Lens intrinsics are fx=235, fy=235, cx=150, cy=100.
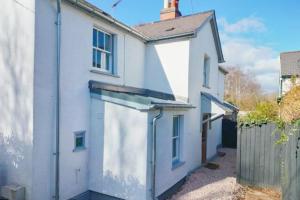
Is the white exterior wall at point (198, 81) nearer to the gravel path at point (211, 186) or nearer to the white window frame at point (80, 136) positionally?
the gravel path at point (211, 186)

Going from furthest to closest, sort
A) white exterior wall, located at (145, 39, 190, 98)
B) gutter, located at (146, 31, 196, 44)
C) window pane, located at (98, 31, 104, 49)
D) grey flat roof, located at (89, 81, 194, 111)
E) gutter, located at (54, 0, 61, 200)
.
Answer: white exterior wall, located at (145, 39, 190, 98), gutter, located at (146, 31, 196, 44), window pane, located at (98, 31, 104, 49), grey flat roof, located at (89, 81, 194, 111), gutter, located at (54, 0, 61, 200)

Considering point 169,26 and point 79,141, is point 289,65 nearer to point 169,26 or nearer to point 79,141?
point 169,26

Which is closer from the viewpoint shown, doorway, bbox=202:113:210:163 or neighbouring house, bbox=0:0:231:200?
neighbouring house, bbox=0:0:231:200

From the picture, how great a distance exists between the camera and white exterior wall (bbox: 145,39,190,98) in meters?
11.5

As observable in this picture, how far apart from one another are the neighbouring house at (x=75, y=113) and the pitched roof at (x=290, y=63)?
2341cm

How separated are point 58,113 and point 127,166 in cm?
268

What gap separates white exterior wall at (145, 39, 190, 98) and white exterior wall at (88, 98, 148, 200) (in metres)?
4.64

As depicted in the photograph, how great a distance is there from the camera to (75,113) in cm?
754

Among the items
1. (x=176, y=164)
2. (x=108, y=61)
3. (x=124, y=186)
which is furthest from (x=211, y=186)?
(x=108, y=61)

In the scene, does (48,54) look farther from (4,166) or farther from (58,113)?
(4,166)

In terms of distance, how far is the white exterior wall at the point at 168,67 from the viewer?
11.5m

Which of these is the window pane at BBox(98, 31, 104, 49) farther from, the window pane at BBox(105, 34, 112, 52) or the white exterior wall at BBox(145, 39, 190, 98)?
the white exterior wall at BBox(145, 39, 190, 98)

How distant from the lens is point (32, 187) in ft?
20.7

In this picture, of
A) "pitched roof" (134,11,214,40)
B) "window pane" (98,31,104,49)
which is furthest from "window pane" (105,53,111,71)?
"pitched roof" (134,11,214,40)
